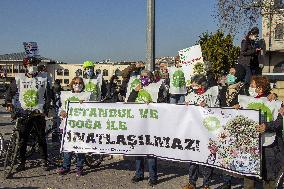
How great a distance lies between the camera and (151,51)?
9.91 metres

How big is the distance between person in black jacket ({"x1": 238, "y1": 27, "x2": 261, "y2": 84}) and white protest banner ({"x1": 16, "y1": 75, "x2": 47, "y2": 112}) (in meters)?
4.84

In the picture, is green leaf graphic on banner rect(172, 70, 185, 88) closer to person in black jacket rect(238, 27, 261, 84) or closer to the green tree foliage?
person in black jacket rect(238, 27, 261, 84)

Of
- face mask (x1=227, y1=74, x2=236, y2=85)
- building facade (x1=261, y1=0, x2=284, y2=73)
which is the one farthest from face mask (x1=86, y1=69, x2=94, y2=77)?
building facade (x1=261, y1=0, x2=284, y2=73)

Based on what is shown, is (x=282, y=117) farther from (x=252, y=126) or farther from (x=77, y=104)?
(x=77, y=104)

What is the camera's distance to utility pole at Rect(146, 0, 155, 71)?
9.73 metres

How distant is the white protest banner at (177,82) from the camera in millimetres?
11578

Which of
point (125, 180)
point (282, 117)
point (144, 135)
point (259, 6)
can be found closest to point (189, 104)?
point (144, 135)

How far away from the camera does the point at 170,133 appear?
24.6 ft

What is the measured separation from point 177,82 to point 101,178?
4.06m

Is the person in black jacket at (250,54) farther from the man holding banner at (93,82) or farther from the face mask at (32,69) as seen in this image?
the face mask at (32,69)

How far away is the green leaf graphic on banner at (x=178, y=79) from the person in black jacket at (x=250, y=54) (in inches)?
65.0

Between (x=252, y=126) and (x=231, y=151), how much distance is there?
0.54 metres

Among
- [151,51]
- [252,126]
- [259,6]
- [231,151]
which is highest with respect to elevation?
[259,6]

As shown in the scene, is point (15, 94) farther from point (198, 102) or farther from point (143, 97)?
point (198, 102)
